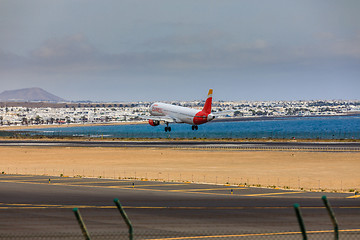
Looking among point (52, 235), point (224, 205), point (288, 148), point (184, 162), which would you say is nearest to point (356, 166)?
point (184, 162)

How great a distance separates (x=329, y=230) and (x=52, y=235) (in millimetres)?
13921

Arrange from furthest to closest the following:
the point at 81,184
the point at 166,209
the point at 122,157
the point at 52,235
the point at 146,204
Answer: the point at 122,157 < the point at 81,184 < the point at 146,204 < the point at 166,209 < the point at 52,235

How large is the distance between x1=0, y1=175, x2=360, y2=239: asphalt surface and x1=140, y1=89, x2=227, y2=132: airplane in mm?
78367

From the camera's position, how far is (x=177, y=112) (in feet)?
445

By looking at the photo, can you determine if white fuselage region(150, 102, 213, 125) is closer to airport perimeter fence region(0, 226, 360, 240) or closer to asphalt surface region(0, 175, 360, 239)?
asphalt surface region(0, 175, 360, 239)

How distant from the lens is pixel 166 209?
114ft

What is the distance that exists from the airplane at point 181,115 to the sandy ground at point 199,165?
74.5 ft

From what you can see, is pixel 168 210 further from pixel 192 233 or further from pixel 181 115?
pixel 181 115

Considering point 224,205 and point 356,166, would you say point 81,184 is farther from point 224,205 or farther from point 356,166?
point 356,166

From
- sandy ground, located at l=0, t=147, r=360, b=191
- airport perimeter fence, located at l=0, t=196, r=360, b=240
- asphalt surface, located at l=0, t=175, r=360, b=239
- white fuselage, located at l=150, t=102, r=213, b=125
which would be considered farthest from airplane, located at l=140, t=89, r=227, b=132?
airport perimeter fence, located at l=0, t=196, r=360, b=240

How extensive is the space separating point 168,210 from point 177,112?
101 m

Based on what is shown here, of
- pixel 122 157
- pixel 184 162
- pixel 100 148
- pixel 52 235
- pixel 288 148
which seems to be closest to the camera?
pixel 52 235

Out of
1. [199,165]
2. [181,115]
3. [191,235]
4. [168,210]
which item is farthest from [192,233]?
[181,115]

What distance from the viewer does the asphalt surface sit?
91.2 ft
